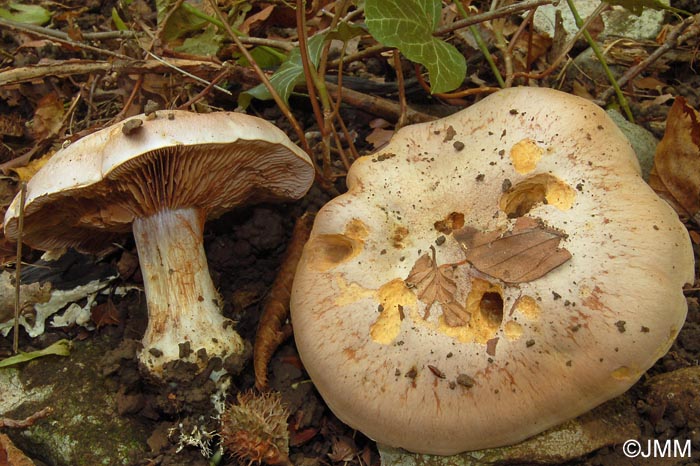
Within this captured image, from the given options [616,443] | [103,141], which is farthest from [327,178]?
[616,443]

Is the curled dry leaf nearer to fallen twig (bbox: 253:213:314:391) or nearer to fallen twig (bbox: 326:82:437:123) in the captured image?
fallen twig (bbox: 253:213:314:391)

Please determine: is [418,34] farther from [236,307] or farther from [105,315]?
[105,315]

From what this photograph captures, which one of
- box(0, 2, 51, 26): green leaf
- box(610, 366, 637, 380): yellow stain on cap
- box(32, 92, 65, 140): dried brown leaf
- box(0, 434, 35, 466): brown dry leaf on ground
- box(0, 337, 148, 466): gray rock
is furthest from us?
box(0, 2, 51, 26): green leaf

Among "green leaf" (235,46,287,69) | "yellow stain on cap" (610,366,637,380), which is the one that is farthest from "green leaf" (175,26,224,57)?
"yellow stain on cap" (610,366,637,380)

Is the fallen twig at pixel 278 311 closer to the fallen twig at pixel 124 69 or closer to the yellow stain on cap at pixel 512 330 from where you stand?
the fallen twig at pixel 124 69

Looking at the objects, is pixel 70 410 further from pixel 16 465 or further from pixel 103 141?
pixel 103 141

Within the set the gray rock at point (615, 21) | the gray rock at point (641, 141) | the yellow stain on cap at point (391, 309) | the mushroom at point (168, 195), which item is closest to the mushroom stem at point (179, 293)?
the mushroom at point (168, 195)
